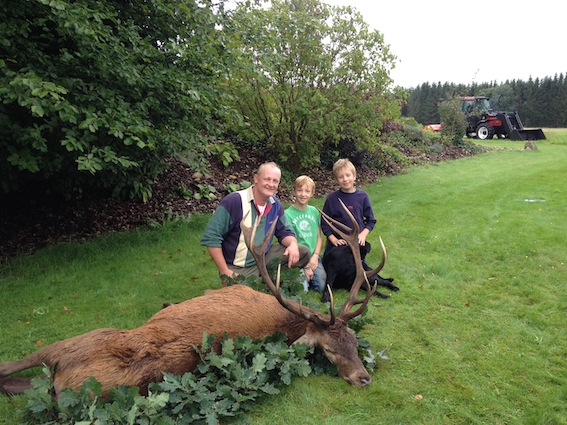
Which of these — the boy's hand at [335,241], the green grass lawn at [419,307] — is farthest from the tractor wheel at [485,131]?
the boy's hand at [335,241]

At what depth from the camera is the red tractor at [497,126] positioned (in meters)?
29.1

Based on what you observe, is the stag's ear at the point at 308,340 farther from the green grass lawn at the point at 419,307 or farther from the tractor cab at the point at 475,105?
the tractor cab at the point at 475,105

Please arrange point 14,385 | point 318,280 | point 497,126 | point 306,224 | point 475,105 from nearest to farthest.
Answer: point 14,385 → point 318,280 → point 306,224 → point 497,126 → point 475,105

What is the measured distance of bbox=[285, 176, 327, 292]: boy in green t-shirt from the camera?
5291mm

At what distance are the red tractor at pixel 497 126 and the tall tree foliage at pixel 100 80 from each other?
93.8ft

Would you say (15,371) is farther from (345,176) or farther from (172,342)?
(345,176)

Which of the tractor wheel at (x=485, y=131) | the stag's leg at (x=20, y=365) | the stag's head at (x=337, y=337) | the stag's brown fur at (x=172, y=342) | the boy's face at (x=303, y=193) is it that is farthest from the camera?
the tractor wheel at (x=485, y=131)

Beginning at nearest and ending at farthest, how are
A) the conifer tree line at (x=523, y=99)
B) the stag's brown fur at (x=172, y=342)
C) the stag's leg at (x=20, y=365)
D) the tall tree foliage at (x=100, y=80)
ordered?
the stag's brown fur at (x=172, y=342) → the stag's leg at (x=20, y=365) → the tall tree foliage at (x=100, y=80) → the conifer tree line at (x=523, y=99)

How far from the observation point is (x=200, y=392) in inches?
113

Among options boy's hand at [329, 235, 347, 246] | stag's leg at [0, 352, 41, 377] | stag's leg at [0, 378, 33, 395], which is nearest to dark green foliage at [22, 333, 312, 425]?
stag's leg at [0, 352, 41, 377]

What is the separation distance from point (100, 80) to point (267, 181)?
95.9 inches

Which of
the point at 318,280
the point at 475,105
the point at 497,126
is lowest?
the point at 318,280

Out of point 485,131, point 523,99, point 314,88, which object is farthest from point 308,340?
point 523,99

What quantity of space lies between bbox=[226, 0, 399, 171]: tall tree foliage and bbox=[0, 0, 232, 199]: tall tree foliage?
383 cm
